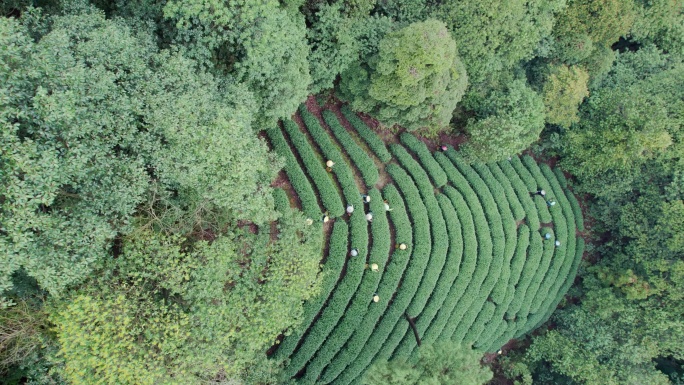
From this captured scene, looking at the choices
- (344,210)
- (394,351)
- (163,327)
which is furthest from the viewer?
(394,351)

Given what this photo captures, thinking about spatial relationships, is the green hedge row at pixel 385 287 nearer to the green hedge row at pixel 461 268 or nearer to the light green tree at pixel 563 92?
the green hedge row at pixel 461 268

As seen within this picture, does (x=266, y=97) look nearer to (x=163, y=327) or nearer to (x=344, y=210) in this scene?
(x=344, y=210)

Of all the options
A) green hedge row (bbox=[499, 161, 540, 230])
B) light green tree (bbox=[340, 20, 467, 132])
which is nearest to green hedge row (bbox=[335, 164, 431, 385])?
light green tree (bbox=[340, 20, 467, 132])

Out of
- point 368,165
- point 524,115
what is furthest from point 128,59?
point 524,115

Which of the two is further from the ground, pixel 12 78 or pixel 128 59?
pixel 128 59

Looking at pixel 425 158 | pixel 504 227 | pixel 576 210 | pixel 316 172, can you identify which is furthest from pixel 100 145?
pixel 576 210

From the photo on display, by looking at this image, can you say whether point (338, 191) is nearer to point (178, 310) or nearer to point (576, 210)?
point (178, 310)
